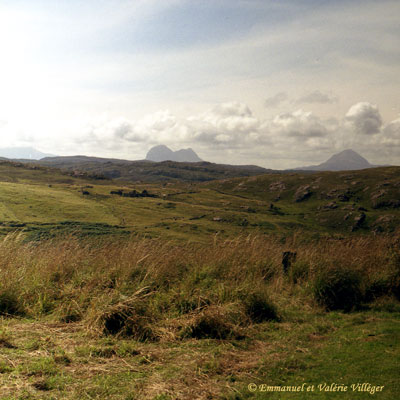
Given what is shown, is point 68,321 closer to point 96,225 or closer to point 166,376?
point 166,376

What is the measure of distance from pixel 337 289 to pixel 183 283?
409 centimetres

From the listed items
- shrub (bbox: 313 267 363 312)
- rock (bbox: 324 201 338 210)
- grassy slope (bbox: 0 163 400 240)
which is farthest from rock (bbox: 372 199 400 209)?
shrub (bbox: 313 267 363 312)

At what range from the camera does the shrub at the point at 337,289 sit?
8.31m

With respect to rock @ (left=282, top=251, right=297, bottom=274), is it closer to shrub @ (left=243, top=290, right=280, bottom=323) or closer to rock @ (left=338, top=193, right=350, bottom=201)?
shrub @ (left=243, top=290, right=280, bottom=323)

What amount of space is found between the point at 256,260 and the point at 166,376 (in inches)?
227

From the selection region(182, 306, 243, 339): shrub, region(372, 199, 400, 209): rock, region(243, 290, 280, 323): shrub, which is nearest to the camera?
region(182, 306, 243, 339): shrub

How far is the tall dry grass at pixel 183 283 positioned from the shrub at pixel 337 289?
3 centimetres

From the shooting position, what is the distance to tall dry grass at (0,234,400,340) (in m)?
6.41

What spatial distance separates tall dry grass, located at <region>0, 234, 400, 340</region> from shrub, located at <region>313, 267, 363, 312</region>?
0.08ft

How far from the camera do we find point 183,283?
7820 millimetres

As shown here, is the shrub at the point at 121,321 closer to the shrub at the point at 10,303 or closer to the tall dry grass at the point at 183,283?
the tall dry grass at the point at 183,283

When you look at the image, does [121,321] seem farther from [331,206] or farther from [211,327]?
[331,206]

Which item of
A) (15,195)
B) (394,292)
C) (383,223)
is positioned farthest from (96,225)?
(383,223)

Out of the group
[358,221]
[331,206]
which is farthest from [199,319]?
[331,206]
